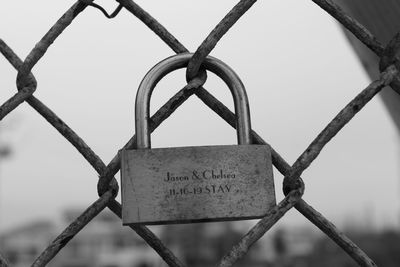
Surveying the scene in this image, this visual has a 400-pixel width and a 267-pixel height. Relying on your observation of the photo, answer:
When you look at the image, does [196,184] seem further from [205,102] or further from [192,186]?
[205,102]

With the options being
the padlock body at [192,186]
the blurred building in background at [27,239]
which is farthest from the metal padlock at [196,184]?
the blurred building in background at [27,239]

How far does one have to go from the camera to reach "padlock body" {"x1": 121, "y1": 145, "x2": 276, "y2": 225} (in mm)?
596

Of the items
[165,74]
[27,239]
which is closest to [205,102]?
[165,74]

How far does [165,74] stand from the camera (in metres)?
0.67

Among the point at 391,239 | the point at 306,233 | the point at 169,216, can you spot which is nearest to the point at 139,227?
the point at 169,216

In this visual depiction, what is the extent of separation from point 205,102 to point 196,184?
11 cm

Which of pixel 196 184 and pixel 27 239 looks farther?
pixel 27 239

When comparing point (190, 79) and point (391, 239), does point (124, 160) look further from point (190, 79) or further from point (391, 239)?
point (391, 239)

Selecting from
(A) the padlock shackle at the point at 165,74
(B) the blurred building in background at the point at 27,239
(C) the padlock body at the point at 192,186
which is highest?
(A) the padlock shackle at the point at 165,74

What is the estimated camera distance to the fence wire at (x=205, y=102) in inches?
25.1

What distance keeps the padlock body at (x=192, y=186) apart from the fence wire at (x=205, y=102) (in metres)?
0.04

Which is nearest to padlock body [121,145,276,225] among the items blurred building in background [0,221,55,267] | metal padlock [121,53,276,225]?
metal padlock [121,53,276,225]

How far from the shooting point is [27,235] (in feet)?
120

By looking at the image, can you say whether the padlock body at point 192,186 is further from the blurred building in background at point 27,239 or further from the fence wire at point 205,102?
the blurred building in background at point 27,239
